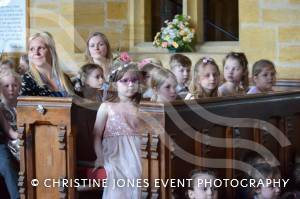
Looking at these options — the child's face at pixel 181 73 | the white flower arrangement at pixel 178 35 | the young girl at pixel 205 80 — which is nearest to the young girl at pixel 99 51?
the child's face at pixel 181 73

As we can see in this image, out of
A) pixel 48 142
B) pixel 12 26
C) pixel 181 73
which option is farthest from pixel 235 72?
pixel 12 26

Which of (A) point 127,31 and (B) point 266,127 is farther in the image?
(A) point 127,31

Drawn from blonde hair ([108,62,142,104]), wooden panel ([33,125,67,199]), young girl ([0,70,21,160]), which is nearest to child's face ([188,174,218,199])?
blonde hair ([108,62,142,104])

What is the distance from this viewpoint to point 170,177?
171 inches

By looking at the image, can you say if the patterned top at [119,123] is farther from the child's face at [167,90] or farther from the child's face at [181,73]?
the child's face at [181,73]

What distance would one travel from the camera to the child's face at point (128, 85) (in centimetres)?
469

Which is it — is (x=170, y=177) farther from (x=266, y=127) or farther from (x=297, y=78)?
(x=297, y=78)

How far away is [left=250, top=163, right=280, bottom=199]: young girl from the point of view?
4.76 meters

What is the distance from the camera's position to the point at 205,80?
546 centimetres

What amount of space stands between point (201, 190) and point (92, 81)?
5.55 feet

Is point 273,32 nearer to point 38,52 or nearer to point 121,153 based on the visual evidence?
point 38,52

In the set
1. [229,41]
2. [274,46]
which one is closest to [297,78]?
[274,46]

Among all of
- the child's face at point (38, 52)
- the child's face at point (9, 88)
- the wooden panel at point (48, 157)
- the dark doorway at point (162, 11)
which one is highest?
the dark doorway at point (162, 11)

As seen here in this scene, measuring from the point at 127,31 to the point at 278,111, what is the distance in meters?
3.18
